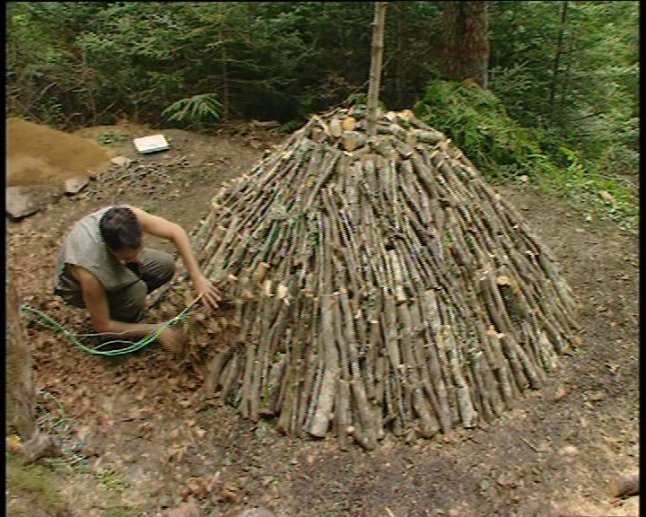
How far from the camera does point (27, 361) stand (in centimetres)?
358

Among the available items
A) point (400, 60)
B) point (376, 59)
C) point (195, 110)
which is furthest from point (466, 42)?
point (376, 59)

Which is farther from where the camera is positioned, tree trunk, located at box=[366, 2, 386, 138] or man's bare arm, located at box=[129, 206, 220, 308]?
man's bare arm, located at box=[129, 206, 220, 308]

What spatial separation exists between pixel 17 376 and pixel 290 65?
5.25 metres

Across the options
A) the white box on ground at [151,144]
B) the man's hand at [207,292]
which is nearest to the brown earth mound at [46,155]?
the white box on ground at [151,144]

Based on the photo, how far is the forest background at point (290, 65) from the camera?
760 centimetres

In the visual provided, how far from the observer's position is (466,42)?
7230mm

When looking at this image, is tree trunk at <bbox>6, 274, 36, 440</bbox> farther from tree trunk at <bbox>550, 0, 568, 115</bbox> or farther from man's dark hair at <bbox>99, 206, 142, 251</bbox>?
tree trunk at <bbox>550, 0, 568, 115</bbox>

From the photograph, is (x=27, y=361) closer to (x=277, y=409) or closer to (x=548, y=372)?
(x=277, y=409)

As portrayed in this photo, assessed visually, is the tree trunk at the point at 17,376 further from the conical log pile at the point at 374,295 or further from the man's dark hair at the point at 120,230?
the conical log pile at the point at 374,295

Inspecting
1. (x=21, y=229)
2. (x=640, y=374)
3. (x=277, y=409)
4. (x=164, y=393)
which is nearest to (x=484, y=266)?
(x=640, y=374)

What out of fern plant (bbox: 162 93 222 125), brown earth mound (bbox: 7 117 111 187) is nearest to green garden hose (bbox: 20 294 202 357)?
brown earth mound (bbox: 7 117 111 187)

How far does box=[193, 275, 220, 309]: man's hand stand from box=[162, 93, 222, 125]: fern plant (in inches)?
131

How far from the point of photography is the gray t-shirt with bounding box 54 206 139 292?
4.14 m

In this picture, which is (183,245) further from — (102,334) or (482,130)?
(482,130)
